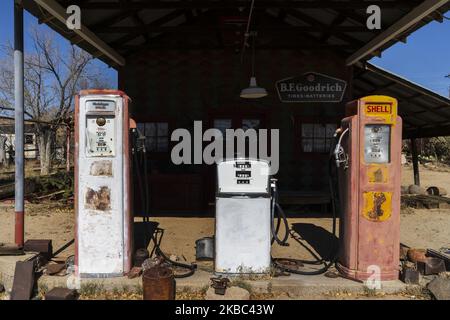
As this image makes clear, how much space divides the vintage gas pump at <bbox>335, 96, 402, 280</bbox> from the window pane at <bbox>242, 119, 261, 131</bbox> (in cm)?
484

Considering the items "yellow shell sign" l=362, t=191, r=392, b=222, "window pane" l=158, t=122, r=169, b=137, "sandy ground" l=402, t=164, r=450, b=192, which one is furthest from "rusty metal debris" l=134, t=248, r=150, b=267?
"sandy ground" l=402, t=164, r=450, b=192

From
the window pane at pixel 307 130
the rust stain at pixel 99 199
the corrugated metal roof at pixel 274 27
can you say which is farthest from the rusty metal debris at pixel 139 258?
the window pane at pixel 307 130

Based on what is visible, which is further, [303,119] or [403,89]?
→ [403,89]

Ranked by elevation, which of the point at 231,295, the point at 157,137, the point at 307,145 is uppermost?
the point at 157,137

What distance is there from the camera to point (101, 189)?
4820mm

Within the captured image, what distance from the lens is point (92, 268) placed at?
484cm

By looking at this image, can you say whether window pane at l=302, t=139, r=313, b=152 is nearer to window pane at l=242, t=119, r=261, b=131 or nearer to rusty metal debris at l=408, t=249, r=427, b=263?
window pane at l=242, t=119, r=261, b=131

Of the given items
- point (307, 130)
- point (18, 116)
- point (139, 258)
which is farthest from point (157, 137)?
point (139, 258)

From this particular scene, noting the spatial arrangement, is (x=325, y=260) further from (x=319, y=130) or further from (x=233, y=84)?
(x=233, y=84)

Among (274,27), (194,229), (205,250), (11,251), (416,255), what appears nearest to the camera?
(11,251)

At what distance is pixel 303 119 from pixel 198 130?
2.37 meters

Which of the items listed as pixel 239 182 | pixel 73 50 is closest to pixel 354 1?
pixel 239 182

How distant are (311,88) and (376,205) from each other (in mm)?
5261
